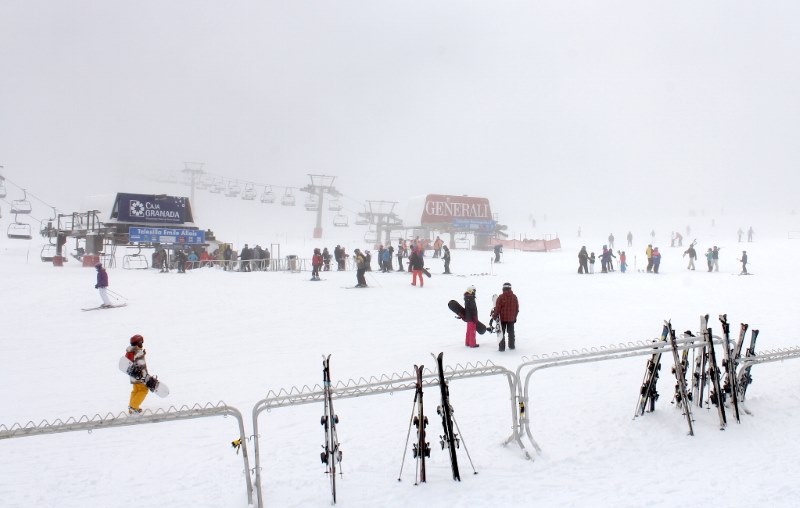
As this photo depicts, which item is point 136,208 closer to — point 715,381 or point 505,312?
point 505,312

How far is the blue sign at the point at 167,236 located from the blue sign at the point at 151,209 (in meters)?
1.85

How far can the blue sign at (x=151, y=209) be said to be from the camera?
108 ft

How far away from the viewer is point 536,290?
22188 mm

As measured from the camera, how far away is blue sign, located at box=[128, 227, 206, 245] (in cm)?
3167

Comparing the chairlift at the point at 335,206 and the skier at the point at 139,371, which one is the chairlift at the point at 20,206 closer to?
the chairlift at the point at 335,206

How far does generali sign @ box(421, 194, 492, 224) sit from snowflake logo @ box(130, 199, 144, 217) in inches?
Result: 1106

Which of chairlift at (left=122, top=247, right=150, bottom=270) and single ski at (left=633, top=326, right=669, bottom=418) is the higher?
chairlift at (left=122, top=247, right=150, bottom=270)

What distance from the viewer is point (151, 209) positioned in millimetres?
33844

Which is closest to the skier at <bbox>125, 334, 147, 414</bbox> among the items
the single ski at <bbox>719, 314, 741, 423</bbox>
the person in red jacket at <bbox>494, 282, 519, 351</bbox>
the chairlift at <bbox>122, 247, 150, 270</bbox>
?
the person in red jacket at <bbox>494, 282, 519, 351</bbox>

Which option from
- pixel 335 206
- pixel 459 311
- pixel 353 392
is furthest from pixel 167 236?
pixel 353 392

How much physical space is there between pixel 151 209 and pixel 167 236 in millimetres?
2772

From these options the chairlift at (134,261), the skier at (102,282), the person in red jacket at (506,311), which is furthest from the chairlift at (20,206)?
the person in red jacket at (506,311)

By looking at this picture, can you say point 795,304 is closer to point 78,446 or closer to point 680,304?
point 680,304

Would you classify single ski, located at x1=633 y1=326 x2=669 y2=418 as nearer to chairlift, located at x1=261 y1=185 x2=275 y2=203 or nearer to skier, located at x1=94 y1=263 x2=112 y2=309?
skier, located at x1=94 y1=263 x2=112 y2=309
